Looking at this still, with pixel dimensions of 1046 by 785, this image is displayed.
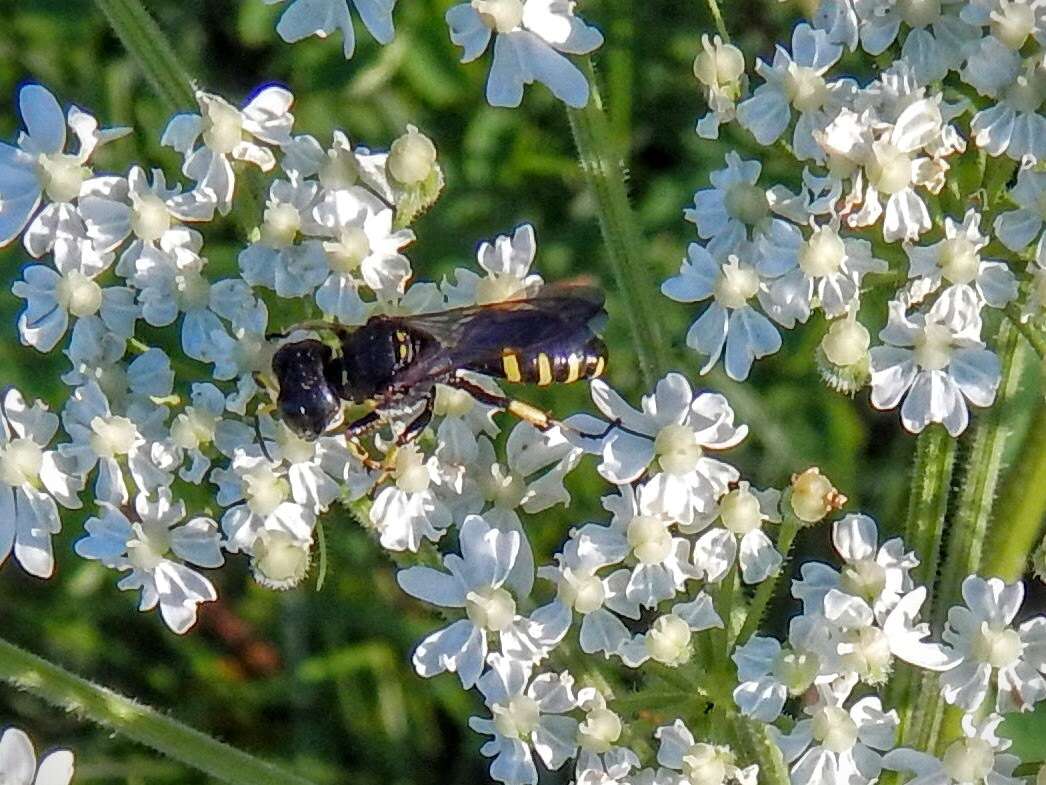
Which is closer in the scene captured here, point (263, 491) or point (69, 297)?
point (263, 491)

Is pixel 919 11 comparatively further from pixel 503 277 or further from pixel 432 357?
pixel 432 357

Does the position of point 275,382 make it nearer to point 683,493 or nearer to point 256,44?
point 683,493

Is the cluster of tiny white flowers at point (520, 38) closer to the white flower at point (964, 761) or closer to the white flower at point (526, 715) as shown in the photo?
the white flower at point (526, 715)

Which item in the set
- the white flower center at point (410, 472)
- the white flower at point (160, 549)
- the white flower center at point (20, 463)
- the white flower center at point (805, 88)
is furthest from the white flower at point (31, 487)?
the white flower center at point (805, 88)

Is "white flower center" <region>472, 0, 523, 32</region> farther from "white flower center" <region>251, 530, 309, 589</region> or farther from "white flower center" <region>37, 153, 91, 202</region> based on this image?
"white flower center" <region>251, 530, 309, 589</region>

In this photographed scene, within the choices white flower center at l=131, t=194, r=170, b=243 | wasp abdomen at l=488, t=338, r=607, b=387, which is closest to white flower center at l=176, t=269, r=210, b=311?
white flower center at l=131, t=194, r=170, b=243

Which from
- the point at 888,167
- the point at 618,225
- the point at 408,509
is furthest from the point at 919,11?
the point at 408,509

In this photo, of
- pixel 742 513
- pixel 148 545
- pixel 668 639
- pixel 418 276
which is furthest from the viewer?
pixel 418 276
